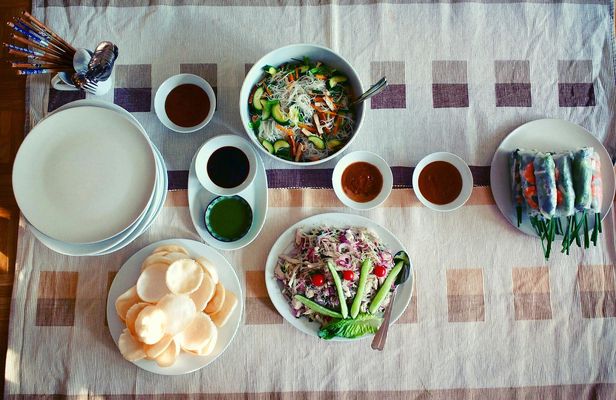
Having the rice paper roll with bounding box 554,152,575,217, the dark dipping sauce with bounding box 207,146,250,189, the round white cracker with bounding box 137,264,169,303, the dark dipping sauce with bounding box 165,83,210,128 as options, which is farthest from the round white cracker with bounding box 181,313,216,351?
the rice paper roll with bounding box 554,152,575,217

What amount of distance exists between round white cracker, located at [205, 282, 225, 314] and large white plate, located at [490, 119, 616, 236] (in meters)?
1.13

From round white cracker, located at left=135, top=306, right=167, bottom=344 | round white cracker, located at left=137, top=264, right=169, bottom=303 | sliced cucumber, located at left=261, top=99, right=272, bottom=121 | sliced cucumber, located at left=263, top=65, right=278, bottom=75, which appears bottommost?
round white cracker, located at left=135, top=306, right=167, bottom=344

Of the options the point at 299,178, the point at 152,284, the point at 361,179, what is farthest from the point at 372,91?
the point at 152,284

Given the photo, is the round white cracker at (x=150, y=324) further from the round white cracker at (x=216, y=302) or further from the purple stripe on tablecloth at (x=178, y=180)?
the purple stripe on tablecloth at (x=178, y=180)

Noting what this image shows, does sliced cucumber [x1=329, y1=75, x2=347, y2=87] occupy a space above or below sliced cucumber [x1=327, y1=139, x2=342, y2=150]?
above

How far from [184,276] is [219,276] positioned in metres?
0.19

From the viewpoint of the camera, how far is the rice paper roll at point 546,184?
1.67 metres

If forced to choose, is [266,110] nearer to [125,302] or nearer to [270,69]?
[270,69]

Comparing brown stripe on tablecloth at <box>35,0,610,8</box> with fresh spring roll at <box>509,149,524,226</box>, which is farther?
brown stripe on tablecloth at <box>35,0,610,8</box>

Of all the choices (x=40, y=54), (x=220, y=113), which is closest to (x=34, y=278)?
(x=40, y=54)

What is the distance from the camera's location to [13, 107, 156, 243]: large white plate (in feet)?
5.07

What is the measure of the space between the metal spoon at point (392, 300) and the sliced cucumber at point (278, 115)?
0.67 m

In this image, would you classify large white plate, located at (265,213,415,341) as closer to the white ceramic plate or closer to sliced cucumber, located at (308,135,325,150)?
the white ceramic plate

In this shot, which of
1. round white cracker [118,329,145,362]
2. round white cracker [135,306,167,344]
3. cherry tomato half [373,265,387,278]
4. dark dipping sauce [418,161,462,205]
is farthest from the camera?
dark dipping sauce [418,161,462,205]
